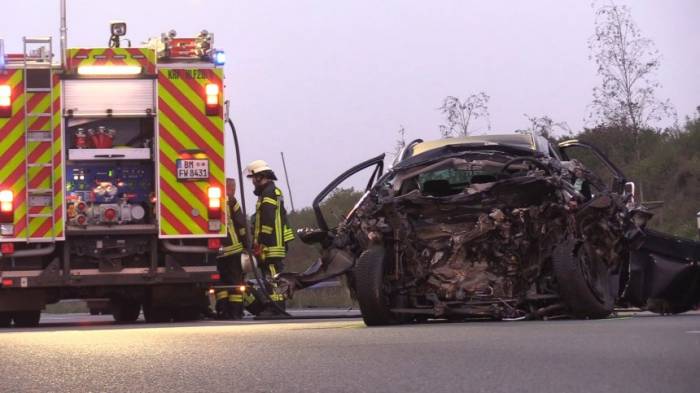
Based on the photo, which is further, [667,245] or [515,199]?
[667,245]

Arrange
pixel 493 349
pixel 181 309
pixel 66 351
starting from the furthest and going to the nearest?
1. pixel 181 309
2. pixel 66 351
3. pixel 493 349

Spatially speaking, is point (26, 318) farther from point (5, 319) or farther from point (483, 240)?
point (483, 240)

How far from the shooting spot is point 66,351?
358 inches

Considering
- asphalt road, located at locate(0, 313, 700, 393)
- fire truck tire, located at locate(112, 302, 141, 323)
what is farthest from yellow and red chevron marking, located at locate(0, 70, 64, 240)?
asphalt road, located at locate(0, 313, 700, 393)

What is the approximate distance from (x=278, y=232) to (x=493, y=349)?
8346 millimetres

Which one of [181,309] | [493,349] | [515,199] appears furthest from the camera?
[181,309]

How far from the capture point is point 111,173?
15.4m

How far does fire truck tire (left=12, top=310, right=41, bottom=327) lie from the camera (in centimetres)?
1560

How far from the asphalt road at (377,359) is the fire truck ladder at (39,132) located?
13.9 feet

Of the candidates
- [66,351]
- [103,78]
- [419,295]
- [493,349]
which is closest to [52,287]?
[103,78]

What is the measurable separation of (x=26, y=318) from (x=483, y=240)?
6.23 metres

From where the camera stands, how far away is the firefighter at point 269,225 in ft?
54.3

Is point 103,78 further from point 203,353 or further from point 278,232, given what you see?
point 203,353

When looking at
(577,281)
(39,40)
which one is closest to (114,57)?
(39,40)
